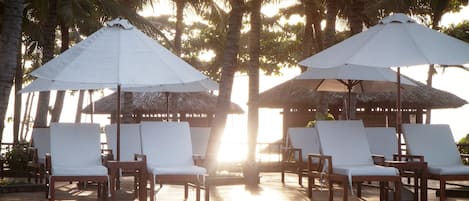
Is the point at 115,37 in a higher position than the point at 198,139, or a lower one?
higher

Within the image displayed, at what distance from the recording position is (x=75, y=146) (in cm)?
895

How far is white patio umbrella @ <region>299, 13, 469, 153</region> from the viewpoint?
7.79 m

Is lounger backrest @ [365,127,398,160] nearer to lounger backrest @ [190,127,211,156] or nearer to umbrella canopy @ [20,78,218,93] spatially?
lounger backrest @ [190,127,211,156]

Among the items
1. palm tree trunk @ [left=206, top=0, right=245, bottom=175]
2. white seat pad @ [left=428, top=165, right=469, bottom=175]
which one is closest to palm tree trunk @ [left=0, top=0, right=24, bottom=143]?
palm tree trunk @ [left=206, top=0, right=245, bottom=175]

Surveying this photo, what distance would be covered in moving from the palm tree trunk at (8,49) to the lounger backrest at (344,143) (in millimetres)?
4549

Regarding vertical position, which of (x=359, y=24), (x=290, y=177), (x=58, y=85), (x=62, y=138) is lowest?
(x=290, y=177)

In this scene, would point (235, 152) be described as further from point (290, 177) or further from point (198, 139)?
point (198, 139)

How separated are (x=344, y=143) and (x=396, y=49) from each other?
1.75 meters

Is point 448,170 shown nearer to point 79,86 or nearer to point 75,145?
point 75,145

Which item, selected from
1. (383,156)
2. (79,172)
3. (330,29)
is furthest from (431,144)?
(330,29)

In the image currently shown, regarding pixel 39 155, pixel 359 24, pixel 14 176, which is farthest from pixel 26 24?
pixel 359 24

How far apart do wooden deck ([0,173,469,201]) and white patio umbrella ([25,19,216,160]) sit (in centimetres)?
250

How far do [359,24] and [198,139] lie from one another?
4665 mm

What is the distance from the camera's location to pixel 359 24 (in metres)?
15.1
